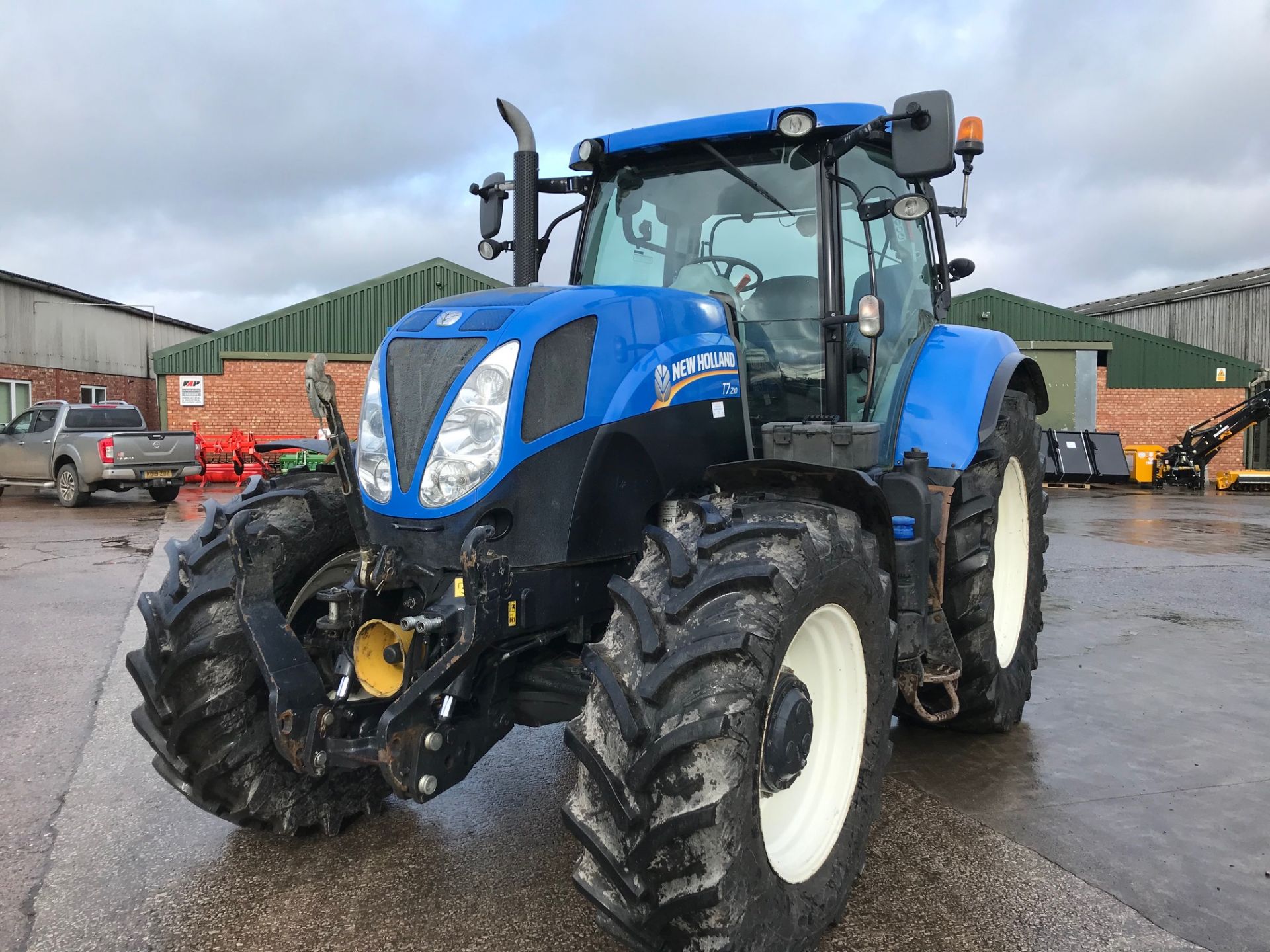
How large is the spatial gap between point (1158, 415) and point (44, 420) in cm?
2550

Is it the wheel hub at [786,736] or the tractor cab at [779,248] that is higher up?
the tractor cab at [779,248]

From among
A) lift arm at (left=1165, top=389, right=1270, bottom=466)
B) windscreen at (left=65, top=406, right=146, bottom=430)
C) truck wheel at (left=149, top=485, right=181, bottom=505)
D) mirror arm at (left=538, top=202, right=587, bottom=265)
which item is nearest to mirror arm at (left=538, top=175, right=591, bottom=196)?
mirror arm at (left=538, top=202, right=587, bottom=265)

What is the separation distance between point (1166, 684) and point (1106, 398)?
22.0 metres

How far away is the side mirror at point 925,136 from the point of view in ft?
10.3

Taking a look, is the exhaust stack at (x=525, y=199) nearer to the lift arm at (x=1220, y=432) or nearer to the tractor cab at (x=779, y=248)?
the tractor cab at (x=779, y=248)

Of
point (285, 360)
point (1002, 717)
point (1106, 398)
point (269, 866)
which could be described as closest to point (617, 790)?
point (269, 866)

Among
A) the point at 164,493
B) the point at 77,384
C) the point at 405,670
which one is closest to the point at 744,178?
the point at 405,670

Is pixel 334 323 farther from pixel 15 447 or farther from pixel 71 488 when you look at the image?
pixel 71 488

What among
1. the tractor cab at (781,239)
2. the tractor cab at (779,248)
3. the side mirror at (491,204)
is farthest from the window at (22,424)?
the tractor cab at (779,248)

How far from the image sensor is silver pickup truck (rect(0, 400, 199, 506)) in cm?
1566

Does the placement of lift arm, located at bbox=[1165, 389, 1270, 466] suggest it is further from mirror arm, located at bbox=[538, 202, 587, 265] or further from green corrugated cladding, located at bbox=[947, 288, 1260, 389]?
mirror arm, located at bbox=[538, 202, 587, 265]

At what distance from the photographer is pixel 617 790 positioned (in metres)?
2.12

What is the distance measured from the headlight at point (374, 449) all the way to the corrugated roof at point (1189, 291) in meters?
31.8

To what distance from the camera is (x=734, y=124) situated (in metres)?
3.62
